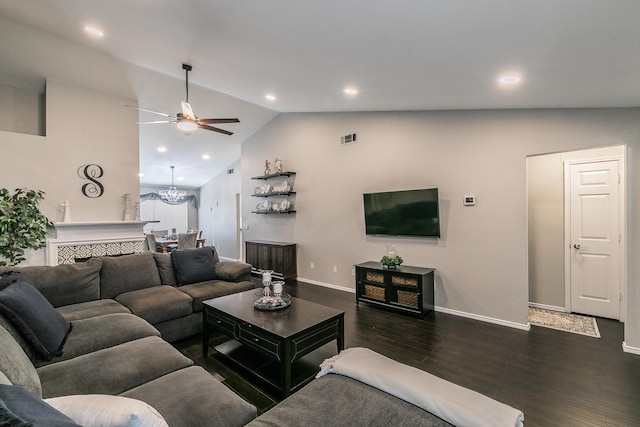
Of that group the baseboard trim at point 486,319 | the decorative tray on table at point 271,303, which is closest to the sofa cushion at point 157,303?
the decorative tray on table at point 271,303

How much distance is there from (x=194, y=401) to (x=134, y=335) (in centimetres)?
115

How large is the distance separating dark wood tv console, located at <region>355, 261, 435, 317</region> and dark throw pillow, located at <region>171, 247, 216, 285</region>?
2177 millimetres

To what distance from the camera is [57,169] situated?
180 inches

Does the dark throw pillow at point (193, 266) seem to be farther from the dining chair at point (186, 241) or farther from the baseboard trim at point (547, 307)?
the baseboard trim at point (547, 307)

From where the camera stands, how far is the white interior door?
3.83 m

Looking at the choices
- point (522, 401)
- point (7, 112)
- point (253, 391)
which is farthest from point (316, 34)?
point (7, 112)

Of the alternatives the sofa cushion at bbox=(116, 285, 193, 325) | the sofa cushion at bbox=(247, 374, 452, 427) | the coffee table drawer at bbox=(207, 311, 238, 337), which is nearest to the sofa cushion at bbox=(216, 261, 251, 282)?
the sofa cushion at bbox=(116, 285, 193, 325)

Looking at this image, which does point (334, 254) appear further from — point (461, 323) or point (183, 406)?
point (183, 406)

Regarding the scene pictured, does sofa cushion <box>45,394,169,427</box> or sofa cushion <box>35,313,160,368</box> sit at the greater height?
sofa cushion <box>45,394,169,427</box>

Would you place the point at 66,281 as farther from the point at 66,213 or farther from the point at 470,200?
the point at 470,200

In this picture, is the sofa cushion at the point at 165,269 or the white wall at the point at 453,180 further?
the sofa cushion at the point at 165,269

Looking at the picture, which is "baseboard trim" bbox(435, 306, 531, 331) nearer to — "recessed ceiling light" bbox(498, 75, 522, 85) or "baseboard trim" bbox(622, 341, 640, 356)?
"baseboard trim" bbox(622, 341, 640, 356)

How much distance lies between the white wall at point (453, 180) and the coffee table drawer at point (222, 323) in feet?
9.62

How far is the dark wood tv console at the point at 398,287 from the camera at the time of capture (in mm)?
4031
